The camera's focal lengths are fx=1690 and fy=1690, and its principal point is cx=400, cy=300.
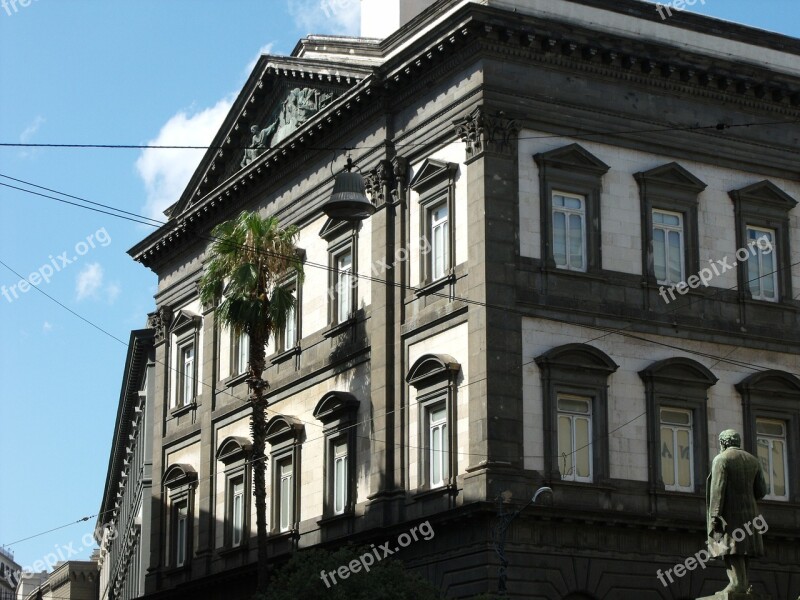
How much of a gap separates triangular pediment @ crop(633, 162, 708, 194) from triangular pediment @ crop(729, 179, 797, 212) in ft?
3.72

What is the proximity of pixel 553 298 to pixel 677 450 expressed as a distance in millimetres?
4650

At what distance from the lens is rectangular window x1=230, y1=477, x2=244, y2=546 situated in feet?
159

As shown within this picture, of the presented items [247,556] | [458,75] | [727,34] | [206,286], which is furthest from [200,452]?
[727,34]

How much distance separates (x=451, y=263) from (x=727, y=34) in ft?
32.1

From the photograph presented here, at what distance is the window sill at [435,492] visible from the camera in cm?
3762

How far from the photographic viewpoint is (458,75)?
40188 millimetres

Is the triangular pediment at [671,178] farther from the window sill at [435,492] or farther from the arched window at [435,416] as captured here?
the window sill at [435,492]

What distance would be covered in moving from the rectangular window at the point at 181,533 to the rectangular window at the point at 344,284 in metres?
11.1

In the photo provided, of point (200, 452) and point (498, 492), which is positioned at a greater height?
point (200, 452)

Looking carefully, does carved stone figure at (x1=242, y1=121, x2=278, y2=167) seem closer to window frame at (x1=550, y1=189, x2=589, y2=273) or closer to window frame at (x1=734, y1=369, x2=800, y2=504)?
window frame at (x1=550, y1=189, x2=589, y2=273)

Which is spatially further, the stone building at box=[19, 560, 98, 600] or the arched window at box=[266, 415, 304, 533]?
the stone building at box=[19, 560, 98, 600]

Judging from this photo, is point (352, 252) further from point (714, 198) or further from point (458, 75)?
point (714, 198)

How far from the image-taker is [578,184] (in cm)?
3941

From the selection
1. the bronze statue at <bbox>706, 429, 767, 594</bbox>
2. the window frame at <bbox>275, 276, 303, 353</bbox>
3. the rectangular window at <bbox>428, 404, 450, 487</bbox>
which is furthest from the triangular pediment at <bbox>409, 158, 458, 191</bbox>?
the bronze statue at <bbox>706, 429, 767, 594</bbox>
